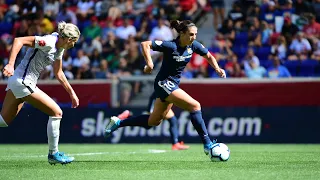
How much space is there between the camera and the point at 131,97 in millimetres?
19016

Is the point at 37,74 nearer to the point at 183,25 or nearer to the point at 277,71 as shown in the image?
the point at 183,25

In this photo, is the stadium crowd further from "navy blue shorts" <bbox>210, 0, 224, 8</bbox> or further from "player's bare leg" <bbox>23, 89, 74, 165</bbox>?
"player's bare leg" <bbox>23, 89, 74, 165</bbox>

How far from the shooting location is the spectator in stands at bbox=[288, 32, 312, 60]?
1958cm

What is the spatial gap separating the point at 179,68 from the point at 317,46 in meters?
9.12

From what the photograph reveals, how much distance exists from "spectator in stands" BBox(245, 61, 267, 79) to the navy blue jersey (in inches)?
315

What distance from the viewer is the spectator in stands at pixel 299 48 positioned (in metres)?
19.6

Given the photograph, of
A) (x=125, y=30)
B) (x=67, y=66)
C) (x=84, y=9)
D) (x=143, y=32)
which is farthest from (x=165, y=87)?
(x=84, y=9)

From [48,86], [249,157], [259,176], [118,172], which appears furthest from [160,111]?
[48,86]

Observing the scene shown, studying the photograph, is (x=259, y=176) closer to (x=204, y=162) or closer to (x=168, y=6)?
(x=204, y=162)

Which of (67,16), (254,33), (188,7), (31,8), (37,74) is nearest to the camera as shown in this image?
(37,74)

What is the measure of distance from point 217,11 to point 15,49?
13.5 m

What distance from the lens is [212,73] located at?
20.5 meters

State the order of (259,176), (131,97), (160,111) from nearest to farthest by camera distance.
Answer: (259,176) < (160,111) < (131,97)

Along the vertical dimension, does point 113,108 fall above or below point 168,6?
below
